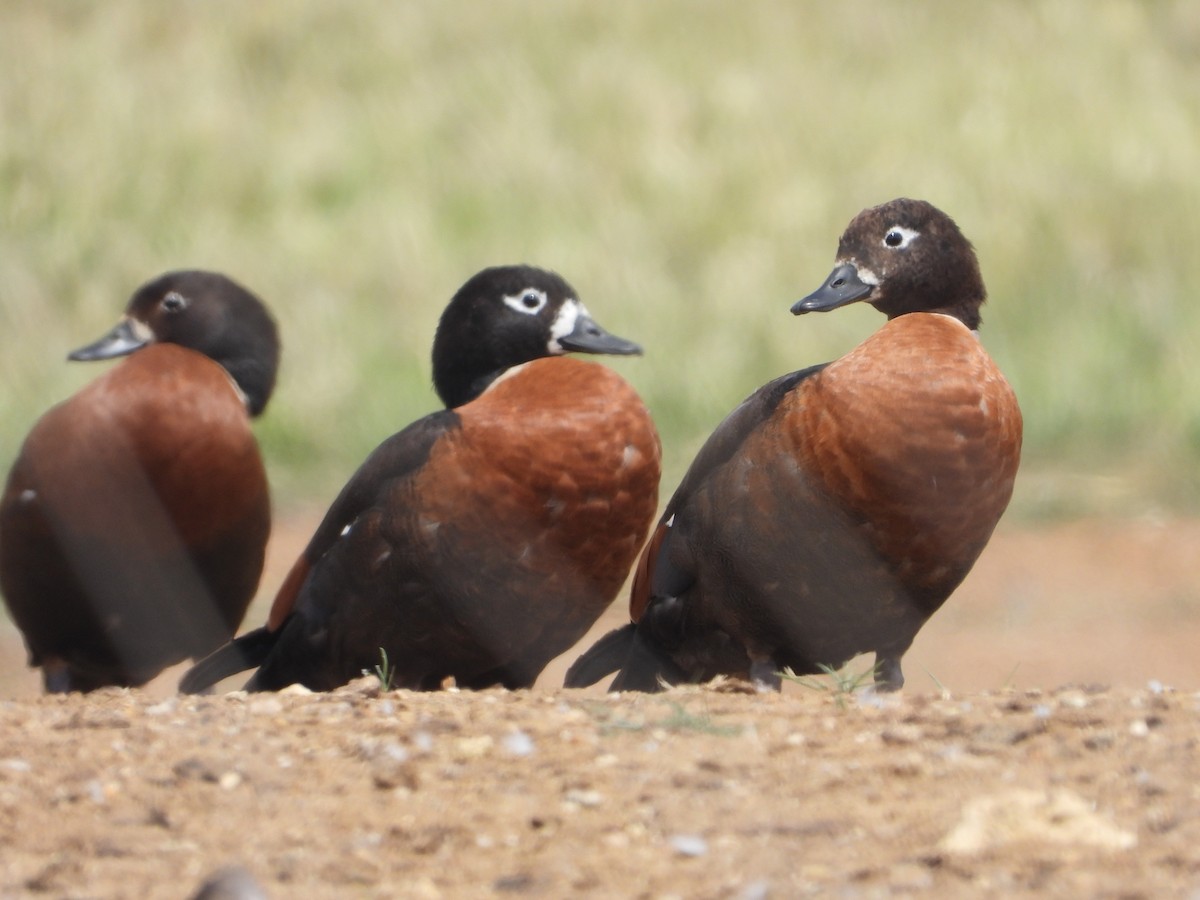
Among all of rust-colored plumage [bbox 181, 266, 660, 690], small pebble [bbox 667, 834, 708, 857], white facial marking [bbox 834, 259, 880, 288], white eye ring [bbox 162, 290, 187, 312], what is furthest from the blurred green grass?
small pebble [bbox 667, 834, 708, 857]

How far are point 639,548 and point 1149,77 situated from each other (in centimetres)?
1090

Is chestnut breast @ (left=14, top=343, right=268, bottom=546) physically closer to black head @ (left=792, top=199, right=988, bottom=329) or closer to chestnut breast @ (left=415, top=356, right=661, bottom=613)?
chestnut breast @ (left=415, top=356, right=661, bottom=613)

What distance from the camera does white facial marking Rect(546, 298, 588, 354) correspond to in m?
4.86

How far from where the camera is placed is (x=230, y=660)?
15.8ft

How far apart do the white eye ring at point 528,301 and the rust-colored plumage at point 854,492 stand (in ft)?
2.10

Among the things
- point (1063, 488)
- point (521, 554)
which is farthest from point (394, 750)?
point (1063, 488)

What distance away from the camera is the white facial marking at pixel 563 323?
15.9ft

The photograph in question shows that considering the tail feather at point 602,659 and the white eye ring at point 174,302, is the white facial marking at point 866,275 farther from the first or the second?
the white eye ring at point 174,302

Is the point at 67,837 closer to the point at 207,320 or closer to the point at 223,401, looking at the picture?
the point at 223,401

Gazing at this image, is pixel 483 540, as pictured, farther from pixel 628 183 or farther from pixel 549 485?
pixel 628 183

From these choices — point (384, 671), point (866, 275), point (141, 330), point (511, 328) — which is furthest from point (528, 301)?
point (141, 330)

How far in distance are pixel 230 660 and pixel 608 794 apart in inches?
85.8

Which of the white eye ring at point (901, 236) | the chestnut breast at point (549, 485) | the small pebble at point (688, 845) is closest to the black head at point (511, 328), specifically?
the chestnut breast at point (549, 485)

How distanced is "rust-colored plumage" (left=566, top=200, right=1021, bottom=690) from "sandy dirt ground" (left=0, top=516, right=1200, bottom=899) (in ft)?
1.53
